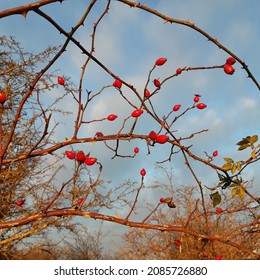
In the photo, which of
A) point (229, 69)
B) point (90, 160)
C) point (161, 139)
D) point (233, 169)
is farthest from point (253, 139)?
point (90, 160)

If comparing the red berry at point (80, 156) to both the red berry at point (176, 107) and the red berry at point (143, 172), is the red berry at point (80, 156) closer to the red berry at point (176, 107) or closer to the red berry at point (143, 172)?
the red berry at point (143, 172)

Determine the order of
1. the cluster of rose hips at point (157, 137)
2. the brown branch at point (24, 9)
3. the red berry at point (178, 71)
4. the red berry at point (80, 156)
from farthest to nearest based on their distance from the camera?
the red berry at point (178, 71) → the cluster of rose hips at point (157, 137) → the red berry at point (80, 156) → the brown branch at point (24, 9)

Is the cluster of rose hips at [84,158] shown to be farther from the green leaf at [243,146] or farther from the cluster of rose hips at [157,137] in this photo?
the green leaf at [243,146]

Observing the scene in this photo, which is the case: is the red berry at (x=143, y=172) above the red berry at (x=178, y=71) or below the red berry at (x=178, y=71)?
below

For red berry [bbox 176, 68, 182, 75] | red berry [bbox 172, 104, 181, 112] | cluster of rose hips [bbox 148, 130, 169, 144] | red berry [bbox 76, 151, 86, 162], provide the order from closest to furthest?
1. red berry [bbox 76, 151, 86, 162]
2. cluster of rose hips [bbox 148, 130, 169, 144]
3. red berry [bbox 176, 68, 182, 75]
4. red berry [bbox 172, 104, 181, 112]

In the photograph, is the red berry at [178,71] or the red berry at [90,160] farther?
the red berry at [178,71]

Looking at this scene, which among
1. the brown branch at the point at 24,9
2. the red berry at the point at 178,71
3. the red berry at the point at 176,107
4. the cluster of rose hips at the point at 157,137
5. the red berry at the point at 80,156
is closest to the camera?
the brown branch at the point at 24,9

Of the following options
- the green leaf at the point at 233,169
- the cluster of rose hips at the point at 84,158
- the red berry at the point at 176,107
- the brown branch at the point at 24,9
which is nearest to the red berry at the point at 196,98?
the red berry at the point at 176,107

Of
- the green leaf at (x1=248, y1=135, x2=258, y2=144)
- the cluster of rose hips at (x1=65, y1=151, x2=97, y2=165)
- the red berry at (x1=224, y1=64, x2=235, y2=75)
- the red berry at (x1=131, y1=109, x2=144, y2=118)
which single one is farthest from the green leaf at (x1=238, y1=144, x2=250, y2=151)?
the cluster of rose hips at (x1=65, y1=151, x2=97, y2=165)

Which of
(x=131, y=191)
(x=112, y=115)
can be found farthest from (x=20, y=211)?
(x=112, y=115)

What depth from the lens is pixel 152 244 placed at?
734cm

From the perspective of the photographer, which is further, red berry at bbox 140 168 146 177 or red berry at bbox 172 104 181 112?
red berry at bbox 172 104 181 112

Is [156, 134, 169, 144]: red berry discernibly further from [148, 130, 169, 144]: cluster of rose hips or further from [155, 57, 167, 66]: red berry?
[155, 57, 167, 66]: red berry

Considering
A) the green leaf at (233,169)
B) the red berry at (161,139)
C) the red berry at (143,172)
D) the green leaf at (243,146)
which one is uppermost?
the green leaf at (243,146)
